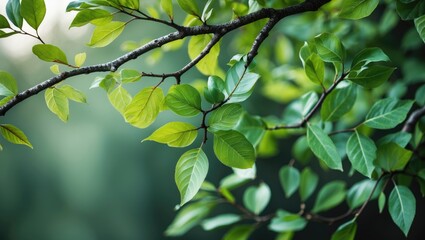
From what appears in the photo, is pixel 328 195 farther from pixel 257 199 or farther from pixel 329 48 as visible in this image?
pixel 329 48

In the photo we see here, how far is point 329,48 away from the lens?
0.43 meters

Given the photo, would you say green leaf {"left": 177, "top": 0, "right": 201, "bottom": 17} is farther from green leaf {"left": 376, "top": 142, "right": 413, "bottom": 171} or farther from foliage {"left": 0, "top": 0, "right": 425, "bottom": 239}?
green leaf {"left": 376, "top": 142, "right": 413, "bottom": 171}

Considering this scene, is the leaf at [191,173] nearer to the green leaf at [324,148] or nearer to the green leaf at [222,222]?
the green leaf at [324,148]

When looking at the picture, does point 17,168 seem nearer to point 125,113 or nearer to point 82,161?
point 82,161

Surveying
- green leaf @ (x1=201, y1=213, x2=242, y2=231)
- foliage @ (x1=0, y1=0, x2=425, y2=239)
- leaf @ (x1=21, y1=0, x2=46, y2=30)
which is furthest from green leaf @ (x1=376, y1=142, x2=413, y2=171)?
leaf @ (x1=21, y1=0, x2=46, y2=30)

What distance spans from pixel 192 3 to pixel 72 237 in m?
1.76

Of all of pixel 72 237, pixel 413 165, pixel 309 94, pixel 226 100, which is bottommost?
pixel 72 237

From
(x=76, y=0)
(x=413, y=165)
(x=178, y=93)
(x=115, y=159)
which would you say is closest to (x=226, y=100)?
(x=178, y=93)

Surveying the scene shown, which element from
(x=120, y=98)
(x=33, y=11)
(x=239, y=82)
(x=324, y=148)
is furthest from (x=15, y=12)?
(x=324, y=148)

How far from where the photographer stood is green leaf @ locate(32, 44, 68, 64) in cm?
39

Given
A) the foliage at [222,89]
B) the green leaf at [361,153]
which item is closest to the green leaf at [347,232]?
the foliage at [222,89]

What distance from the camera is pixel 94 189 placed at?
1.91m

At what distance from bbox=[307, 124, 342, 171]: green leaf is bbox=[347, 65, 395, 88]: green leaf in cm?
7

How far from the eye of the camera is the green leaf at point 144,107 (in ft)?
1.32
